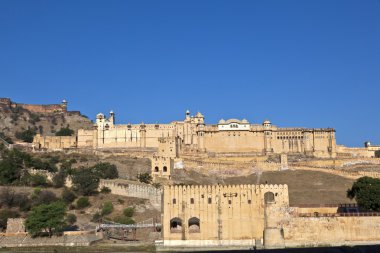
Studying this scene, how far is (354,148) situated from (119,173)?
42152mm

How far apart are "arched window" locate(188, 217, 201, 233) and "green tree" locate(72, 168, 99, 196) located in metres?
22.3

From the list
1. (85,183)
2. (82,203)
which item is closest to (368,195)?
(82,203)

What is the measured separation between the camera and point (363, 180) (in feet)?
→ 148

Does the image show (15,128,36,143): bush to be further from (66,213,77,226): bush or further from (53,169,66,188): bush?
(66,213,77,226): bush

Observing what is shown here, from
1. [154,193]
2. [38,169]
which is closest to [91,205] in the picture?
[154,193]

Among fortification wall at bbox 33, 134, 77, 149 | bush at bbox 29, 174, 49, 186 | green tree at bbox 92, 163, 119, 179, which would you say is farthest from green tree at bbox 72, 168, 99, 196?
fortification wall at bbox 33, 134, 77, 149

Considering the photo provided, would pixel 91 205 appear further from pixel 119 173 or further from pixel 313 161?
pixel 313 161

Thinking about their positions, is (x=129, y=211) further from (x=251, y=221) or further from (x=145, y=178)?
(x=251, y=221)

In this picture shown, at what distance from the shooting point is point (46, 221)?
40.1m

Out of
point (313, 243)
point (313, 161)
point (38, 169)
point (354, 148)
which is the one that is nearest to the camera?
point (313, 243)

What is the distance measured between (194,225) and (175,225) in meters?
1.37

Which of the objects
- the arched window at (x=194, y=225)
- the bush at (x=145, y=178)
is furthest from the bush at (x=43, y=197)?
the arched window at (x=194, y=225)

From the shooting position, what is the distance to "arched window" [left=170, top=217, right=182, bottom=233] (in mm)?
36144

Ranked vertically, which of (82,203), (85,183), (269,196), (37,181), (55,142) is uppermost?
(55,142)
